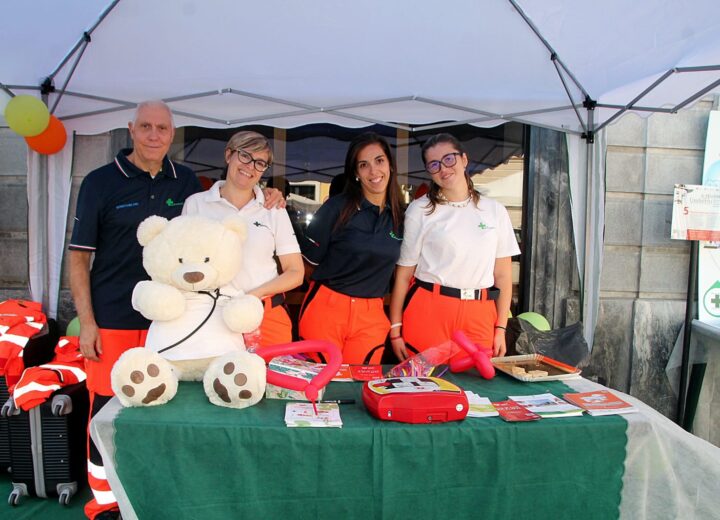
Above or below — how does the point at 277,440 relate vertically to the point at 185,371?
below

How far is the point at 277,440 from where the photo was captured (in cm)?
136

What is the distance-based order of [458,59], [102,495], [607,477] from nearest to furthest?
[607,477]
[102,495]
[458,59]

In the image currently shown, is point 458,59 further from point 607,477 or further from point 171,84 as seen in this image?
point 607,477

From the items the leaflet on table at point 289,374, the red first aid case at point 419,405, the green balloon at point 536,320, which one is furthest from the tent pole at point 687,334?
the leaflet on table at point 289,374

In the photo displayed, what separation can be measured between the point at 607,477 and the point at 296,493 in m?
0.96

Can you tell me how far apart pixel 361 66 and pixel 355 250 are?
1.12 meters

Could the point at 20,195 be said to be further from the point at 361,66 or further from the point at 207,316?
the point at 207,316

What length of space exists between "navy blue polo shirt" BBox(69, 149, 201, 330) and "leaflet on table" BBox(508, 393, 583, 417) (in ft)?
5.50

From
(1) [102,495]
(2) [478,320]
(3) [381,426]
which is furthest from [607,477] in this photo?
(1) [102,495]

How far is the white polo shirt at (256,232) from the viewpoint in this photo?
1.98m

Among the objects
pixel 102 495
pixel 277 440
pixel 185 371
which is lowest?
pixel 102 495

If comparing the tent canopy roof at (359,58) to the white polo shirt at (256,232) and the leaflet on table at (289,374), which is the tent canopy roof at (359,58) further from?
the leaflet on table at (289,374)

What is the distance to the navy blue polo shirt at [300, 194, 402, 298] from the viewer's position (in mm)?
2373

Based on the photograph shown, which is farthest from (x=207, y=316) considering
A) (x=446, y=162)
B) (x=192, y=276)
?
(x=446, y=162)
